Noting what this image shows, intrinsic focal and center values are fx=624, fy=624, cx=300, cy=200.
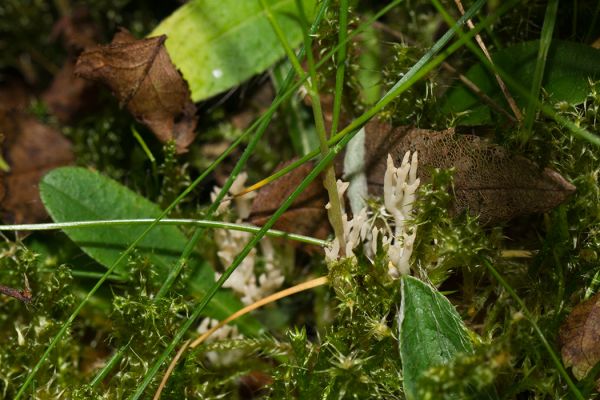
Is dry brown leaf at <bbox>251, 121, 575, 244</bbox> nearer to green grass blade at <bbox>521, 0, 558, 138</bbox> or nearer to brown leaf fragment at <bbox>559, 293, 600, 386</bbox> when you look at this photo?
green grass blade at <bbox>521, 0, 558, 138</bbox>

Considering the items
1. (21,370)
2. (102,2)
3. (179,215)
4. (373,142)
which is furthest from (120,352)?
(102,2)

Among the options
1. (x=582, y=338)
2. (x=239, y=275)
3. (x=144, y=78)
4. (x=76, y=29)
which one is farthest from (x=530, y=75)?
(x=76, y=29)

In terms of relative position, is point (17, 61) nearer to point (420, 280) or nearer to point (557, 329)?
point (420, 280)

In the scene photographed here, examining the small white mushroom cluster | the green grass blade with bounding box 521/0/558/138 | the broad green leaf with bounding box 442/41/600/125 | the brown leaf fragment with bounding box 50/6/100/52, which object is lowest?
the small white mushroom cluster

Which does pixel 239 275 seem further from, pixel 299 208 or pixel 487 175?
pixel 487 175

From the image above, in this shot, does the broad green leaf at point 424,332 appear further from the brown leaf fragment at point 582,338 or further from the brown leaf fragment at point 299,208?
the brown leaf fragment at point 299,208

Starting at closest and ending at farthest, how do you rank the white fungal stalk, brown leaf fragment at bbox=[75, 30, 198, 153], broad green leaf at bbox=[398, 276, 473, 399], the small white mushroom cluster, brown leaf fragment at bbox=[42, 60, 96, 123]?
broad green leaf at bbox=[398, 276, 473, 399], the small white mushroom cluster, the white fungal stalk, brown leaf fragment at bbox=[75, 30, 198, 153], brown leaf fragment at bbox=[42, 60, 96, 123]

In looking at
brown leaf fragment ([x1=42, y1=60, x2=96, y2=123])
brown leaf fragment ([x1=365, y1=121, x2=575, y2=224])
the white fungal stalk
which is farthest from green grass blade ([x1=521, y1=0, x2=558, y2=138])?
brown leaf fragment ([x1=42, y1=60, x2=96, y2=123])
